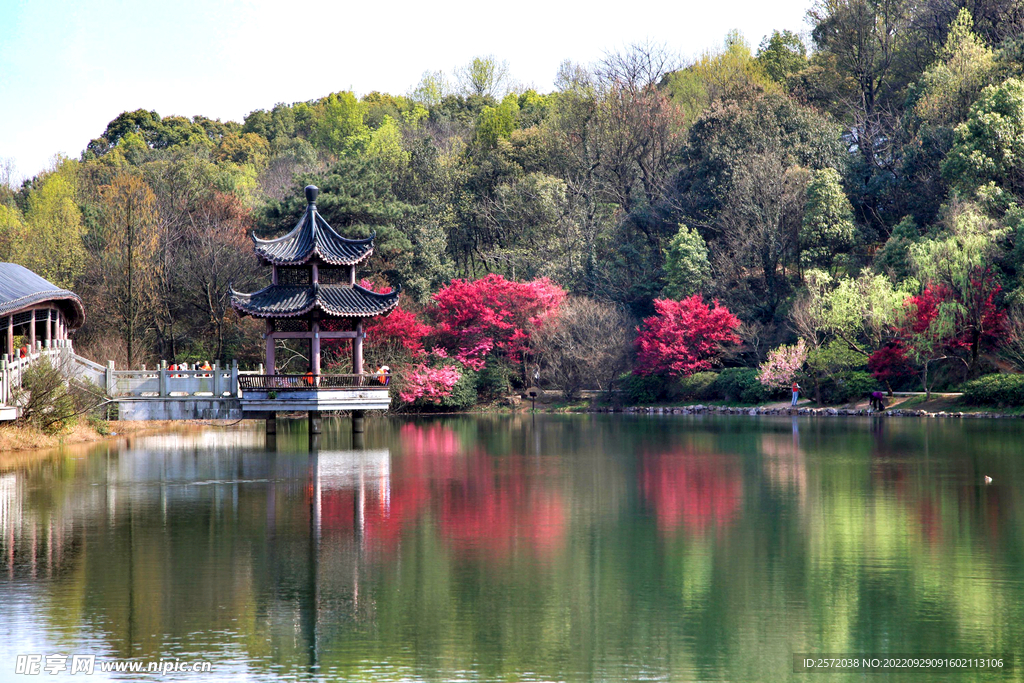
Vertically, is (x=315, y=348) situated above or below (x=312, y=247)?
below

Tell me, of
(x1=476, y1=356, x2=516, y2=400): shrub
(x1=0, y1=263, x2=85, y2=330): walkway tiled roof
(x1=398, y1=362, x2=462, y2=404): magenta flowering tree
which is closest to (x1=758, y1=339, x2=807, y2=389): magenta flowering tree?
(x1=476, y1=356, x2=516, y2=400): shrub

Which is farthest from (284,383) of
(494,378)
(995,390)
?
(995,390)

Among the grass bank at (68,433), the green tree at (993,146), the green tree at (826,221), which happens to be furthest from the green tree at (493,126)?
the grass bank at (68,433)

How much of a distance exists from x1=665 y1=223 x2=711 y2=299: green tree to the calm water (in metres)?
24.6

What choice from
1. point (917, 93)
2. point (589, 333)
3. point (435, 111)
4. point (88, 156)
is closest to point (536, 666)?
point (589, 333)

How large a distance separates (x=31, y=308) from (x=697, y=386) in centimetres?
2561

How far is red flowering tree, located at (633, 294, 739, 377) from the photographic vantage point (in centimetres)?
4234

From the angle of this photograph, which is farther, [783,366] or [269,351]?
[783,366]

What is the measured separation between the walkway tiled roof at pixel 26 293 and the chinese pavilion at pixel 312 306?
16.5 ft

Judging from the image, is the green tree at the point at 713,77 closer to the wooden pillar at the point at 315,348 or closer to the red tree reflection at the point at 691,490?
the wooden pillar at the point at 315,348

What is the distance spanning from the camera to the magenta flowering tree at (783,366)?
38709 mm

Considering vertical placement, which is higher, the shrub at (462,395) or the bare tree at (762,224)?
the bare tree at (762,224)

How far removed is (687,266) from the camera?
44781 mm

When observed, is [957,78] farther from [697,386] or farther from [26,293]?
[26,293]
